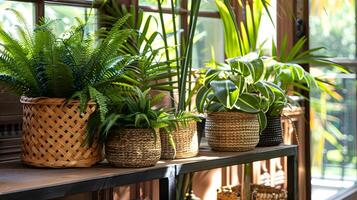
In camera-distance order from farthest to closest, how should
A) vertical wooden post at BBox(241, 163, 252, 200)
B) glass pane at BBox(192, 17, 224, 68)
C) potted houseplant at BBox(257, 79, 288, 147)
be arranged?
glass pane at BBox(192, 17, 224, 68), vertical wooden post at BBox(241, 163, 252, 200), potted houseplant at BBox(257, 79, 288, 147)

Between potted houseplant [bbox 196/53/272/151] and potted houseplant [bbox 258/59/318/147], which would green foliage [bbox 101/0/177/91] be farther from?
potted houseplant [bbox 258/59/318/147]

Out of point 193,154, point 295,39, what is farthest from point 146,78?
point 295,39

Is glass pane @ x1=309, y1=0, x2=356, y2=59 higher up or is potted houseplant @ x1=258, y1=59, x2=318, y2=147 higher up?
glass pane @ x1=309, y1=0, x2=356, y2=59

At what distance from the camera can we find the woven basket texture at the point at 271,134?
2561 millimetres

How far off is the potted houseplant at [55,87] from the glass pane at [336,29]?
2221mm

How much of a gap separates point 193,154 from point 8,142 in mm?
637

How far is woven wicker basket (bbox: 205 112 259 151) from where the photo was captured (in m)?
2.35

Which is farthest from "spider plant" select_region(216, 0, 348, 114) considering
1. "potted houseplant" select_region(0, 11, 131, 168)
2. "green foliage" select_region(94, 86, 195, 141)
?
"potted houseplant" select_region(0, 11, 131, 168)

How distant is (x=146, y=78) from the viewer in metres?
2.19

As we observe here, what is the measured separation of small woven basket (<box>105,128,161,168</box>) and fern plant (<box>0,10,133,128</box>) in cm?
10

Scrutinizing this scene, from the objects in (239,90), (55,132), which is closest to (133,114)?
(55,132)

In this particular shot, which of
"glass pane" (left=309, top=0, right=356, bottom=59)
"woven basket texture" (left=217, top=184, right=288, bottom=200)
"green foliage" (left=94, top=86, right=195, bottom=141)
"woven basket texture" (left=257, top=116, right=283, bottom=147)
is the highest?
"glass pane" (left=309, top=0, right=356, bottom=59)

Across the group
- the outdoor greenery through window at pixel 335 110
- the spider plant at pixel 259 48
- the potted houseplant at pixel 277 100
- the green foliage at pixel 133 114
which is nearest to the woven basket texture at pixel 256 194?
the potted houseplant at pixel 277 100

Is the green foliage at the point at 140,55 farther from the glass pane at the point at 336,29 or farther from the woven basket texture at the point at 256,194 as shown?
the glass pane at the point at 336,29
